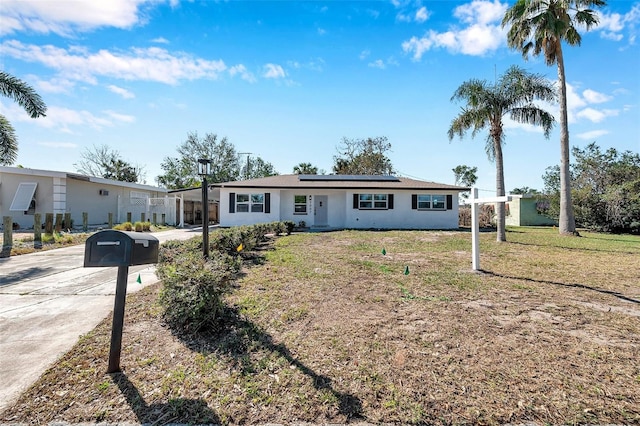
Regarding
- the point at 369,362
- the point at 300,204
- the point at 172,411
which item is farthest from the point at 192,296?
the point at 300,204

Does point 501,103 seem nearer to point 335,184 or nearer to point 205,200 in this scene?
point 335,184

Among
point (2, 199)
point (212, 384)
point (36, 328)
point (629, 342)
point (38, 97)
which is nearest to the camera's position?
point (212, 384)

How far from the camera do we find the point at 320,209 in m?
19.6

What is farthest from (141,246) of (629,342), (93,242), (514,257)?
(514,257)

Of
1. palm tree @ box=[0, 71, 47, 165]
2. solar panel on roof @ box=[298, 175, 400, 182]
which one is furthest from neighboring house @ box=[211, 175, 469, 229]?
palm tree @ box=[0, 71, 47, 165]

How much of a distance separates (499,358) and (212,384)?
2.66m

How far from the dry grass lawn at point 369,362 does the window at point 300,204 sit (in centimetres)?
1372

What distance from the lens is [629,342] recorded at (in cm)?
326

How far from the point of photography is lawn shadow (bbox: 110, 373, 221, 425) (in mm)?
2115

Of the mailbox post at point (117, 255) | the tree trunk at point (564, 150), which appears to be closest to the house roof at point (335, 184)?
the tree trunk at point (564, 150)

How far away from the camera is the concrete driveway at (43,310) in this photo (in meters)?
2.77

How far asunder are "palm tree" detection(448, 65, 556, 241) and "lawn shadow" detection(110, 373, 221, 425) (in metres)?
12.4

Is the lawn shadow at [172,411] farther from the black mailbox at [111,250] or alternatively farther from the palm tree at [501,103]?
the palm tree at [501,103]

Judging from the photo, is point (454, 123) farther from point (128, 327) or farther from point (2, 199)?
point (2, 199)
